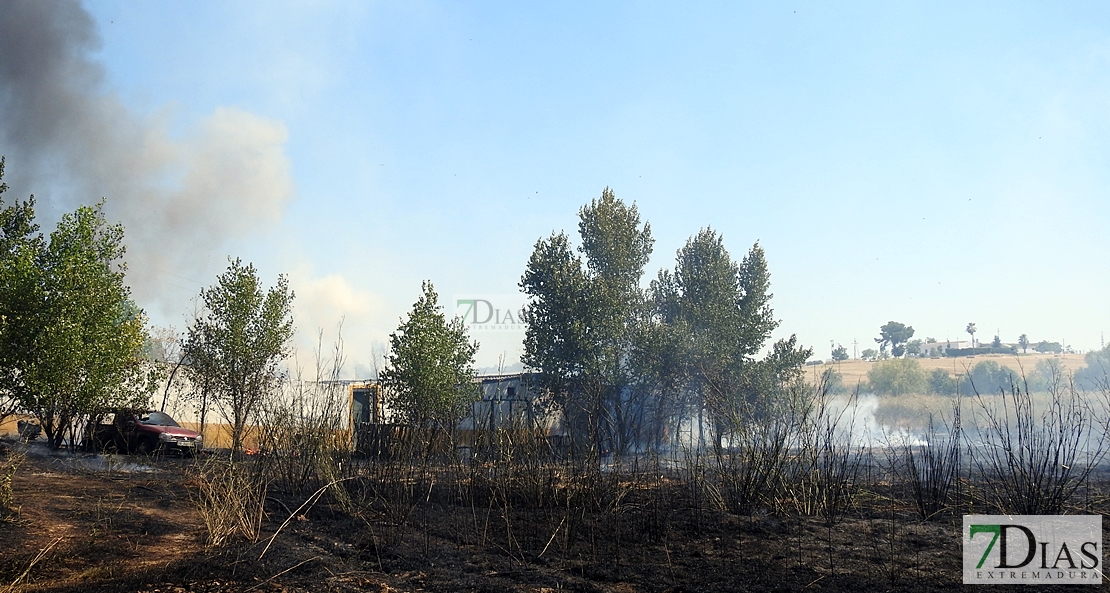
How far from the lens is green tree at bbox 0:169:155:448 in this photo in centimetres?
1595

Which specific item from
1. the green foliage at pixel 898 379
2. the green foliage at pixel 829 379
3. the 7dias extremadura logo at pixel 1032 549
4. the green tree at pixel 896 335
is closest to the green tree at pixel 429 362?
the green foliage at pixel 829 379

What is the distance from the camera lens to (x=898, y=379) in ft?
205

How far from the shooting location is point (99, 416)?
62.1ft

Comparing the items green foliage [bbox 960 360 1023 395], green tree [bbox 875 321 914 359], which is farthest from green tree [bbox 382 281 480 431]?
green tree [bbox 875 321 914 359]

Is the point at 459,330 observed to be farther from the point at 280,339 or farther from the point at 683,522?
the point at 683,522

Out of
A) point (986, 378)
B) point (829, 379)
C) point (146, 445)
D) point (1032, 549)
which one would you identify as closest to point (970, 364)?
point (986, 378)

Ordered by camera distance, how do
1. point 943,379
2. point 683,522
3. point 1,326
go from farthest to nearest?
point 943,379
point 1,326
point 683,522

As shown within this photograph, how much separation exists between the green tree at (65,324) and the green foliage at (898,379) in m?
58.0

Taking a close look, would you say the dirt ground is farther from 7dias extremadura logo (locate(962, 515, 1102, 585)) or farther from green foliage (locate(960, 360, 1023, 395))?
green foliage (locate(960, 360, 1023, 395))

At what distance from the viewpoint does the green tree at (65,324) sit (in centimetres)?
1595

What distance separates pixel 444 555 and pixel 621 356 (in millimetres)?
21961

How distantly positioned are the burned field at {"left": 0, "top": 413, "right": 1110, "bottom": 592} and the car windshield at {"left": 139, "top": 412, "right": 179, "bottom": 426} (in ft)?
37.0

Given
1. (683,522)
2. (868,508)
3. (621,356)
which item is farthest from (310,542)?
(621,356)

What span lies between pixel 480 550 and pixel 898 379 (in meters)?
62.8
